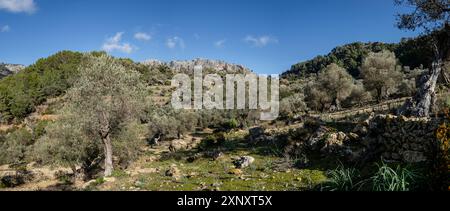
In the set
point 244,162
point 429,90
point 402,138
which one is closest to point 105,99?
point 244,162

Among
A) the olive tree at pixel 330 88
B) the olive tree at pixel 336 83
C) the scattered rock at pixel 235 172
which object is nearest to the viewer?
the scattered rock at pixel 235 172

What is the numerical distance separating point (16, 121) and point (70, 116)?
95119 mm

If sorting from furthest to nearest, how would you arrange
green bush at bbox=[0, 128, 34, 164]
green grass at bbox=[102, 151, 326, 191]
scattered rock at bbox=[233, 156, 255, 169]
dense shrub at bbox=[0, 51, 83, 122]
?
dense shrub at bbox=[0, 51, 83, 122]
green bush at bbox=[0, 128, 34, 164]
scattered rock at bbox=[233, 156, 255, 169]
green grass at bbox=[102, 151, 326, 191]

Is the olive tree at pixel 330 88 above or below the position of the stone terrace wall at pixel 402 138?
above

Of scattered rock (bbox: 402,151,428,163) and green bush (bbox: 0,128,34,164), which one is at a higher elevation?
scattered rock (bbox: 402,151,428,163)

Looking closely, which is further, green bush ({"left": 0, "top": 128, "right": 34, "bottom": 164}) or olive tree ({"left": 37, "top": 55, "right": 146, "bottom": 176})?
green bush ({"left": 0, "top": 128, "right": 34, "bottom": 164})

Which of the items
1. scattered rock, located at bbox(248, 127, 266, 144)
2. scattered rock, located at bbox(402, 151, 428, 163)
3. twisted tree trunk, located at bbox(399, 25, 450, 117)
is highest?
twisted tree trunk, located at bbox(399, 25, 450, 117)

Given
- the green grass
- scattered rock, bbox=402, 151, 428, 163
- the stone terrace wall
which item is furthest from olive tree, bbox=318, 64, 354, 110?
scattered rock, bbox=402, 151, 428, 163

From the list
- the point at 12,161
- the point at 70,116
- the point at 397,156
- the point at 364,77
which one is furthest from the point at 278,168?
the point at 12,161

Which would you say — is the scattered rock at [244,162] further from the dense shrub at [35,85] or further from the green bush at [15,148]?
the dense shrub at [35,85]

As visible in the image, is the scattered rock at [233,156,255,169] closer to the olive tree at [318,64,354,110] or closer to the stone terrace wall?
the stone terrace wall

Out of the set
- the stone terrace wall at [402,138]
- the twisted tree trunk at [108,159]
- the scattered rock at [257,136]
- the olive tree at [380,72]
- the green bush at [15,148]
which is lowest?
the green bush at [15,148]

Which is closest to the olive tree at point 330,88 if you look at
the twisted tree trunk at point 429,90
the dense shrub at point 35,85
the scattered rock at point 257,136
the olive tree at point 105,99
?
the scattered rock at point 257,136

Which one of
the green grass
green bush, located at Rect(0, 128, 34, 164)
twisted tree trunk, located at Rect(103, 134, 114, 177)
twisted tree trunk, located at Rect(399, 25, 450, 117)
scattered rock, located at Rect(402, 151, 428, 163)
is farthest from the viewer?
green bush, located at Rect(0, 128, 34, 164)
